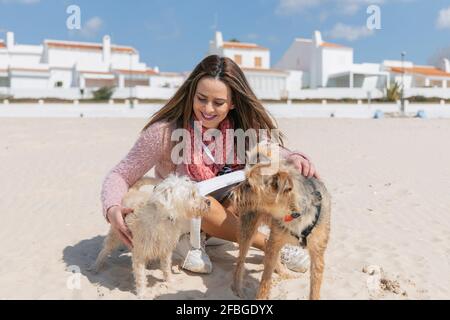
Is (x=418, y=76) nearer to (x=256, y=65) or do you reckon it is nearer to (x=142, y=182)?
(x=256, y=65)

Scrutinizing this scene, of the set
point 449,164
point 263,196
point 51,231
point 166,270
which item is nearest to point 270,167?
point 263,196

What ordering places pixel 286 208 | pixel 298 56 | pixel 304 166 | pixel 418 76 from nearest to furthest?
pixel 286 208
pixel 304 166
pixel 418 76
pixel 298 56

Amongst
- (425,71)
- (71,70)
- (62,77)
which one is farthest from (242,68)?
(425,71)

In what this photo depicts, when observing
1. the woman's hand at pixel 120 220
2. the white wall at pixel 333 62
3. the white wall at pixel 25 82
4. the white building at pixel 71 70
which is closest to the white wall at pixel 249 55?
the white building at pixel 71 70

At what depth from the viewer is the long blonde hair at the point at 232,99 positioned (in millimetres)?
4715

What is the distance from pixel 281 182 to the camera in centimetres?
369

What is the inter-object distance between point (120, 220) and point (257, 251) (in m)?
2.05

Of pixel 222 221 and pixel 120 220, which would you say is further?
pixel 222 221

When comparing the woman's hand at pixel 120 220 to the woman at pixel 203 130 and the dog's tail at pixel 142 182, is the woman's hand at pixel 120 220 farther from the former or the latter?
the dog's tail at pixel 142 182

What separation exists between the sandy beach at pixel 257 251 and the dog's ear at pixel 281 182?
1.27m

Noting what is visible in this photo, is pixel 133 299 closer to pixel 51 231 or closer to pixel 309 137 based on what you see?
pixel 51 231

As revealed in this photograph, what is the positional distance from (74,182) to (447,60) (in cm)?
6469

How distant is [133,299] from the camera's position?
14.7 feet

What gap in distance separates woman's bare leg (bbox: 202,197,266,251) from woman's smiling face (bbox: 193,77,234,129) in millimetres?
803
